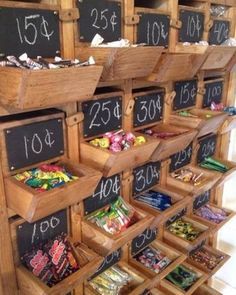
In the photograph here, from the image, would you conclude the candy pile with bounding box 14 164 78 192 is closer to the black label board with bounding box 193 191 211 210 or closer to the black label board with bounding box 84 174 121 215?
the black label board with bounding box 84 174 121 215

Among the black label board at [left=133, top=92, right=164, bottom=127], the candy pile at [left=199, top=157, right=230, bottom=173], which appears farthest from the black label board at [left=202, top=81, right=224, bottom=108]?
the black label board at [left=133, top=92, right=164, bottom=127]

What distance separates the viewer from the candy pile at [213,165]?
6.77 feet

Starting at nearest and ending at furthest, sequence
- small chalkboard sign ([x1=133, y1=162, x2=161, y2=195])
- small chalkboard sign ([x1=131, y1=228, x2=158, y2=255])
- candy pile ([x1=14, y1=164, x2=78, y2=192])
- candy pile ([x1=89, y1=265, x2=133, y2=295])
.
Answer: candy pile ([x1=14, y1=164, x2=78, y2=192]) → candy pile ([x1=89, y1=265, x2=133, y2=295]) → small chalkboard sign ([x1=133, y1=162, x2=161, y2=195]) → small chalkboard sign ([x1=131, y1=228, x2=158, y2=255])

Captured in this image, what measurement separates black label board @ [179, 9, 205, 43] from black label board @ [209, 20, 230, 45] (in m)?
0.13

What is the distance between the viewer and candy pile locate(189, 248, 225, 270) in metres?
2.08

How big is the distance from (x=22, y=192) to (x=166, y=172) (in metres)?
1.03

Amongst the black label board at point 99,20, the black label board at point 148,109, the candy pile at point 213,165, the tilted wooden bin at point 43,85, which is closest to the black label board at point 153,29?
the black label board at point 99,20

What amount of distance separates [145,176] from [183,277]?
74 cm

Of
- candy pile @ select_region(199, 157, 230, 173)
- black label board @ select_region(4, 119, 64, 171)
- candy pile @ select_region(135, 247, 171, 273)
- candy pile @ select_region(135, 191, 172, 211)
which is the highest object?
black label board @ select_region(4, 119, 64, 171)

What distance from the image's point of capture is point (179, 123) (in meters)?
1.72

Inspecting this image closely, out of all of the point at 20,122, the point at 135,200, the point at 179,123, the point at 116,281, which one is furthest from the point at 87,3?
the point at 116,281

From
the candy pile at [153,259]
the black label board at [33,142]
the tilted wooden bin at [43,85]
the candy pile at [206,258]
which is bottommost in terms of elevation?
the candy pile at [206,258]

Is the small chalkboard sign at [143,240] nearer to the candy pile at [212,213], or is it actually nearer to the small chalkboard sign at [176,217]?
the small chalkboard sign at [176,217]

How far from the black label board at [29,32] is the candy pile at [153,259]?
121cm
